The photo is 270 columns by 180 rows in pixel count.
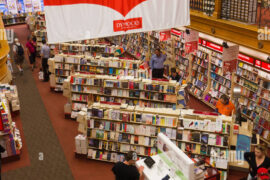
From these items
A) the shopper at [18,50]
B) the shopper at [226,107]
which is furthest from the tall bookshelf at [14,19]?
the shopper at [226,107]

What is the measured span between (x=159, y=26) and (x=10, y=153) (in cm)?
602

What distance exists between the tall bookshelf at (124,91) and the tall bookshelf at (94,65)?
125cm

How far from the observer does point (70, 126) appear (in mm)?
10266

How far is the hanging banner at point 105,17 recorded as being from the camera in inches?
161

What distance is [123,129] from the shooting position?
8031 millimetres

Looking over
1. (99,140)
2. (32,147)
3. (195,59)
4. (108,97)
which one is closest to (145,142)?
(99,140)

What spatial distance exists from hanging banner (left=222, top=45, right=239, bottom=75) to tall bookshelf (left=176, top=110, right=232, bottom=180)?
227 centimetres

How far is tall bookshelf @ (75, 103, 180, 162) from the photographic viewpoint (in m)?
7.60

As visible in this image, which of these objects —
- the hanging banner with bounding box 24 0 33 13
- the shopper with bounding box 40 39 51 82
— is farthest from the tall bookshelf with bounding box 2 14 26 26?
the shopper with bounding box 40 39 51 82

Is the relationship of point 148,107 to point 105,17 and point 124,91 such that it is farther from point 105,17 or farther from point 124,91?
point 105,17

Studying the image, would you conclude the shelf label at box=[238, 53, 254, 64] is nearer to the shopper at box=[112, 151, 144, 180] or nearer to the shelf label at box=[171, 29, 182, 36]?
the shelf label at box=[171, 29, 182, 36]

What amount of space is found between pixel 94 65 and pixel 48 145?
13.0 ft

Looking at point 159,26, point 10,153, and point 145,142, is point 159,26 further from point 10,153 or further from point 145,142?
point 10,153

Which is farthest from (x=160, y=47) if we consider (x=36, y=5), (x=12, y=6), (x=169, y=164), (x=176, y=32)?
(x=12, y=6)
